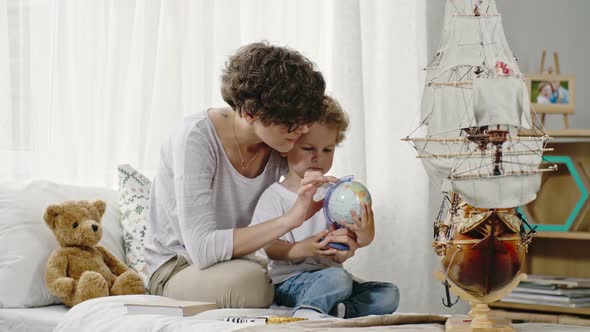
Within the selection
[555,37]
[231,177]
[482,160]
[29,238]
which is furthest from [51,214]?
[555,37]

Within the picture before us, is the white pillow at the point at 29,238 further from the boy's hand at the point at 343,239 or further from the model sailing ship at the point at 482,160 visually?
the model sailing ship at the point at 482,160

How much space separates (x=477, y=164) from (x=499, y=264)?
0.63 feet

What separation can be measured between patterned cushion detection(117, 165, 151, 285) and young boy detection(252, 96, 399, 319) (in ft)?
1.46

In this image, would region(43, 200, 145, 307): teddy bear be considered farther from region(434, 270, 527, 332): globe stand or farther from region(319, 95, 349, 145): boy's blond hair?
region(434, 270, 527, 332): globe stand

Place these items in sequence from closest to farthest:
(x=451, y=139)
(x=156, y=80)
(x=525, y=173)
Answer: (x=525, y=173), (x=451, y=139), (x=156, y=80)

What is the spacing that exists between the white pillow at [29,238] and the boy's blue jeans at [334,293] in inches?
25.2

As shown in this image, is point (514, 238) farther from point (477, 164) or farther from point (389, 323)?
point (389, 323)

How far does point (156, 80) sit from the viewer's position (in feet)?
9.66

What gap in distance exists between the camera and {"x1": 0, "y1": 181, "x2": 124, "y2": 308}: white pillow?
221 cm

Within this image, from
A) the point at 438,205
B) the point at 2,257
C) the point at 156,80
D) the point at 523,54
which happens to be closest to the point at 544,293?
the point at 438,205

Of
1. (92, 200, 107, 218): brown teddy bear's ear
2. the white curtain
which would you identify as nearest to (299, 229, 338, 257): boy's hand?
(92, 200, 107, 218): brown teddy bear's ear

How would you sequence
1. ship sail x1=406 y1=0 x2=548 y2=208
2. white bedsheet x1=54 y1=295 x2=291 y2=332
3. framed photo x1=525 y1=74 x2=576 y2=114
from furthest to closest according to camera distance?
framed photo x1=525 y1=74 x2=576 y2=114 → white bedsheet x1=54 y1=295 x2=291 y2=332 → ship sail x1=406 y1=0 x2=548 y2=208

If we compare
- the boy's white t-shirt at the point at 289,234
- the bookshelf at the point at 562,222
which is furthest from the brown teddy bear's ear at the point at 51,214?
the bookshelf at the point at 562,222

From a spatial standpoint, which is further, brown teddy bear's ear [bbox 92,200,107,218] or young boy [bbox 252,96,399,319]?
brown teddy bear's ear [bbox 92,200,107,218]
